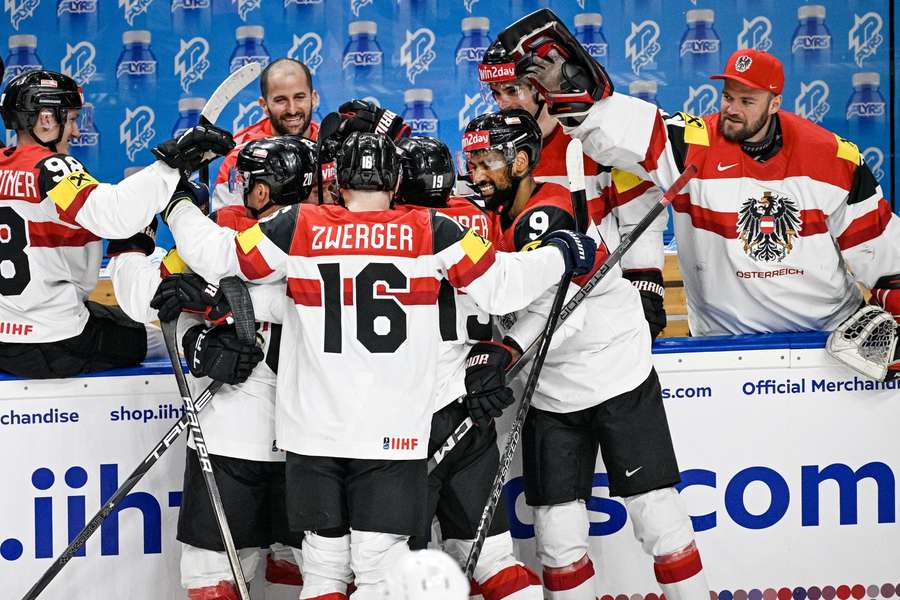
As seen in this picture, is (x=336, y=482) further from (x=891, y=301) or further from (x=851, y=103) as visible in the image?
(x=851, y=103)

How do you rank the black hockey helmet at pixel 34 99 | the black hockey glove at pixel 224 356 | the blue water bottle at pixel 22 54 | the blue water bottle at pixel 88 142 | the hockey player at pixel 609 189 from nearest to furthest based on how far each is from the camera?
the black hockey glove at pixel 224 356 < the black hockey helmet at pixel 34 99 < the hockey player at pixel 609 189 < the blue water bottle at pixel 22 54 < the blue water bottle at pixel 88 142

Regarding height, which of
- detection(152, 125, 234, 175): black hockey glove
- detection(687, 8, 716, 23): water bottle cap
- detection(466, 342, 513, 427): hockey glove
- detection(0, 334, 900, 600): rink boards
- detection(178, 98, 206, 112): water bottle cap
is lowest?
detection(0, 334, 900, 600): rink boards

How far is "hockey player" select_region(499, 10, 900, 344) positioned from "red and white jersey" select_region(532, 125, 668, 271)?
10cm

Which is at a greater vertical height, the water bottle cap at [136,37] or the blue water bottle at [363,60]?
the water bottle cap at [136,37]

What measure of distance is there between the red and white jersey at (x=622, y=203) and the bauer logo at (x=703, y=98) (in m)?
3.81

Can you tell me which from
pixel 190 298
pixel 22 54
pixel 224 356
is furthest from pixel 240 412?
pixel 22 54

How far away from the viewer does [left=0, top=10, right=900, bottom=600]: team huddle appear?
9.07 feet

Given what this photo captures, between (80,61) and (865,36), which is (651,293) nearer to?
(865,36)

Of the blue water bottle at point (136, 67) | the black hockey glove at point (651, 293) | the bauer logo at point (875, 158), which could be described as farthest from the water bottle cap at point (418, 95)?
the black hockey glove at point (651, 293)

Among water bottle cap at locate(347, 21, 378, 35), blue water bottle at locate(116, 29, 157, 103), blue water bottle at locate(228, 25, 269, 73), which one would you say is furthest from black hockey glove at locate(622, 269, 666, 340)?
blue water bottle at locate(116, 29, 157, 103)

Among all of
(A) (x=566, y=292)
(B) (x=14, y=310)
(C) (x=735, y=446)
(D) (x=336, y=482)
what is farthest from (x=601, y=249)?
(B) (x=14, y=310)

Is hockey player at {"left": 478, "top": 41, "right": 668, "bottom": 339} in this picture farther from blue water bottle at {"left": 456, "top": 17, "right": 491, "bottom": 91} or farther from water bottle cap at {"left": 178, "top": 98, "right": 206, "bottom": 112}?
water bottle cap at {"left": 178, "top": 98, "right": 206, "bottom": 112}

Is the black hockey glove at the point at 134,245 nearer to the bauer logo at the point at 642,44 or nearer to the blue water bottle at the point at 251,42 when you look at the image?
the blue water bottle at the point at 251,42

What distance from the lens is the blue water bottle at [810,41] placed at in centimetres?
730
